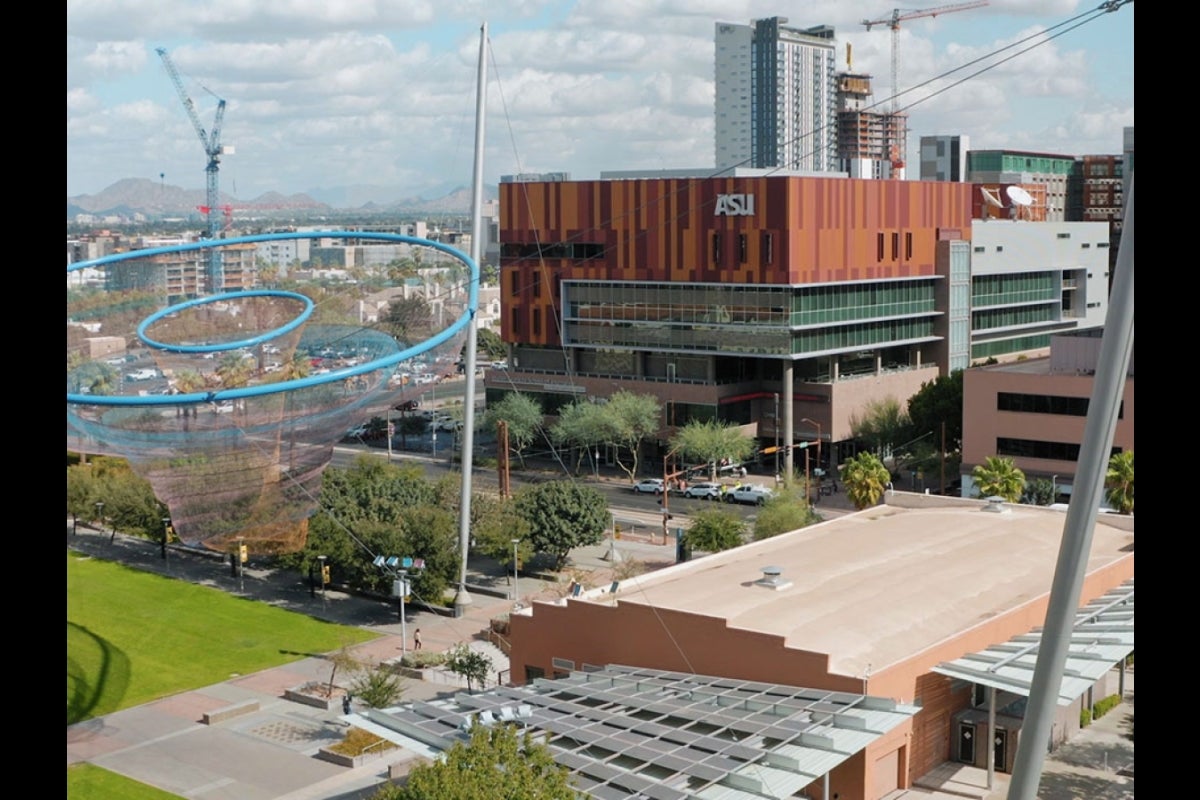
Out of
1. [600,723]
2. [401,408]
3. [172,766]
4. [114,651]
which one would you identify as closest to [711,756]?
[600,723]

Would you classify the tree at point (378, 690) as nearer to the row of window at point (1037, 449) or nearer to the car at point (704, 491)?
the car at point (704, 491)

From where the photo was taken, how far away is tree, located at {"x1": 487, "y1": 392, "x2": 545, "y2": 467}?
72562 millimetres

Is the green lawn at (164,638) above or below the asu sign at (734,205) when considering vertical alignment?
below

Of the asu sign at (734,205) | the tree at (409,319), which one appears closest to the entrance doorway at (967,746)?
the tree at (409,319)

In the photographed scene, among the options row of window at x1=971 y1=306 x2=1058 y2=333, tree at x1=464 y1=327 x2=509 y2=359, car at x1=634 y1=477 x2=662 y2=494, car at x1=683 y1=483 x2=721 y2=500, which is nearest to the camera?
car at x1=683 y1=483 x2=721 y2=500

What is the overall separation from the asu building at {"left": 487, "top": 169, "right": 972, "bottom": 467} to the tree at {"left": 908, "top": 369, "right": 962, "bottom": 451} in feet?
12.9

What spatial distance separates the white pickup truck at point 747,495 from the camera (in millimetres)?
61250

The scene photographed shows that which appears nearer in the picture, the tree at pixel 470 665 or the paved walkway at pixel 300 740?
the paved walkway at pixel 300 740

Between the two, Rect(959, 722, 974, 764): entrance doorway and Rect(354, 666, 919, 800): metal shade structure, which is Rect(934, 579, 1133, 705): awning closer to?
Rect(959, 722, 974, 764): entrance doorway

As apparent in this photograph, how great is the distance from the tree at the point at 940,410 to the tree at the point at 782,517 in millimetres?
17112

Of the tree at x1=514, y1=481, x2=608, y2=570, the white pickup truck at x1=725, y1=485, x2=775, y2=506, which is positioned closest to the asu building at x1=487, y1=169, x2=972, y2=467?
the white pickup truck at x1=725, y1=485, x2=775, y2=506

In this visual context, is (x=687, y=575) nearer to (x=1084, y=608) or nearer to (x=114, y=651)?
(x=1084, y=608)

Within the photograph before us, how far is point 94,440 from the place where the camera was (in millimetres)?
26500

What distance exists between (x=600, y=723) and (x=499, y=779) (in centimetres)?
406
